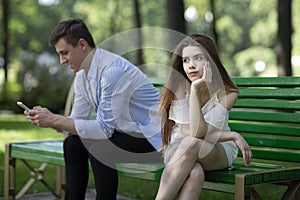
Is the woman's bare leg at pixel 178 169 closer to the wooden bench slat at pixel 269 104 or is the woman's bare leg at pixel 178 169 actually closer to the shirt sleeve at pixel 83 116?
the shirt sleeve at pixel 83 116

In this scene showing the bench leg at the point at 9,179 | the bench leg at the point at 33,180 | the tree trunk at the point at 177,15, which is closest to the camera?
the bench leg at the point at 9,179

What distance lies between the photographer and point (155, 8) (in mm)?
31328

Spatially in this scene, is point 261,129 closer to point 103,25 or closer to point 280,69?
point 280,69

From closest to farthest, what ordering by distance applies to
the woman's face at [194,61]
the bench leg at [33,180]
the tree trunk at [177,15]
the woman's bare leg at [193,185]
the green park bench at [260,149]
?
the woman's bare leg at [193,185] → the green park bench at [260,149] → the woman's face at [194,61] → the bench leg at [33,180] → the tree trunk at [177,15]

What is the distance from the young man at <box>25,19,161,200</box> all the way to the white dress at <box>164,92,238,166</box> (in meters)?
0.37

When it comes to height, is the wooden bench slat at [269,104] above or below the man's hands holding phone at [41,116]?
above

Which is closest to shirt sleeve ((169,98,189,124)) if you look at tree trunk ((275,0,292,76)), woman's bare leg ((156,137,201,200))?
woman's bare leg ((156,137,201,200))

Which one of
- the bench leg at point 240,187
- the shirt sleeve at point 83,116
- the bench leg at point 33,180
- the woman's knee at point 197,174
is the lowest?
the bench leg at point 33,180

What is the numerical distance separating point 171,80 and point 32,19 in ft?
89.2

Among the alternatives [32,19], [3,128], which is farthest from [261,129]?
[32,19]

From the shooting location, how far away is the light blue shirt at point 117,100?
3633mm

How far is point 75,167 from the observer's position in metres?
3.82

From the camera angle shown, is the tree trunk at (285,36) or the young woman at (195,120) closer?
the young woman at (195,120)

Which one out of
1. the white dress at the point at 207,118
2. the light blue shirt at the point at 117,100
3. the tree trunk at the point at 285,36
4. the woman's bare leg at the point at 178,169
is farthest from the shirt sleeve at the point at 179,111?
the tree trunk at the point at 285,36
